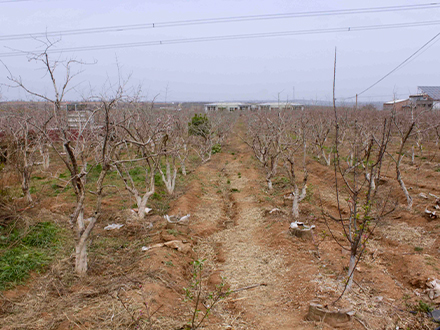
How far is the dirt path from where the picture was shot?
15.1 feet

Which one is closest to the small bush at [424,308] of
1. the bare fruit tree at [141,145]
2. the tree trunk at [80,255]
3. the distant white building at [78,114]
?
the bare fruit tree at [141,145]

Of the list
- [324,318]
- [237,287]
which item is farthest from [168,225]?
[324,318]

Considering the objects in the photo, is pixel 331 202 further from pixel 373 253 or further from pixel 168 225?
pixel 168 225

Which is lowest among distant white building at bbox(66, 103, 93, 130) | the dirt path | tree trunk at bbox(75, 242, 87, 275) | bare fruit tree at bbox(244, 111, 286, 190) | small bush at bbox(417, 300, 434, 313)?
the dirt path

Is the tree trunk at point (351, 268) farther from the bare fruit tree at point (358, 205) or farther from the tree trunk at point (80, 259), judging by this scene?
Answer: the tree trunk at point (80, 259)

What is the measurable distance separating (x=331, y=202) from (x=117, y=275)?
7.25 metres

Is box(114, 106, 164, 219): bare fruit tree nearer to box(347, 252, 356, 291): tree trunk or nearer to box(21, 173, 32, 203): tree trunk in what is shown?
box(21, 173, 32, 203): tree trunk

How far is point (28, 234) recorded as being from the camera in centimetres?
680

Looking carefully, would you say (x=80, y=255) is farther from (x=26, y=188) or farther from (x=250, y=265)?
(x=26, y=188)

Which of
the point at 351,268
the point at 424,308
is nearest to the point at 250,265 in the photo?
the point at 351,268

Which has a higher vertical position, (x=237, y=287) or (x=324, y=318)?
(x=324, y=318)

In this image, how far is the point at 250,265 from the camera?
6.43 metres

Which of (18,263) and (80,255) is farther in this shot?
(18,263)

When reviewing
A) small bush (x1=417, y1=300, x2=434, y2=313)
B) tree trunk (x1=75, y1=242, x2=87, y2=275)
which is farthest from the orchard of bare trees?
small bush (x1=417, y1=300, x2=434, y2=313)
